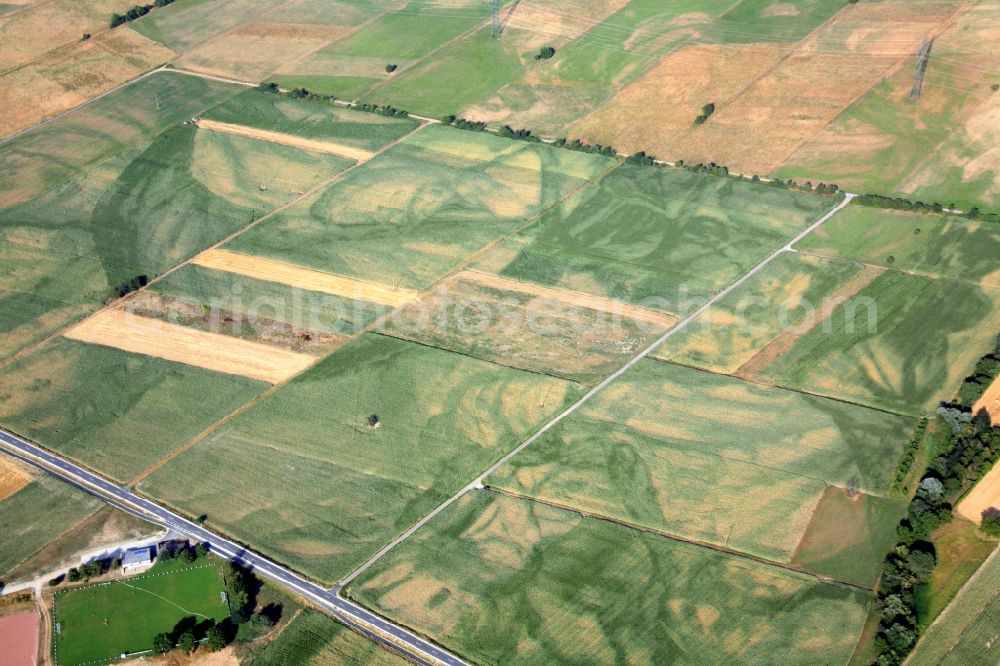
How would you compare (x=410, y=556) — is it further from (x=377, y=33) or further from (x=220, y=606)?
(x=377, y=33)

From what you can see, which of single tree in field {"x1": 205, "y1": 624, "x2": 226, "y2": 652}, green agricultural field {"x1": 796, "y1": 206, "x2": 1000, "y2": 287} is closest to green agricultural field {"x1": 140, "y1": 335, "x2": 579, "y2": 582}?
single tree in field {"x1": 205, "y1": 624, "x2": 226, "y2": 652}

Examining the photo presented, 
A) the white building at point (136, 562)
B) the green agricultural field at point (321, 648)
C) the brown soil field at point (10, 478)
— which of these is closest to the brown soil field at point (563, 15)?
the brown soil field at point (10, 478)

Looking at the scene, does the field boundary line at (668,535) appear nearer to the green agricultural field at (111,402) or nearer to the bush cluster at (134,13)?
the green agricultural field at (111,402)

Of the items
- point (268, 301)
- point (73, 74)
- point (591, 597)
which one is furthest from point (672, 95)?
point (73, 74)

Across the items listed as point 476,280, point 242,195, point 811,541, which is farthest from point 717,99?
point 811,541

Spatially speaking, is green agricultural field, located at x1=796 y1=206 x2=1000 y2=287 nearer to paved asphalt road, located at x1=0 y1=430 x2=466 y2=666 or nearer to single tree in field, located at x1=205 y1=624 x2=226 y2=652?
paved asphalt road, located at x1=0 y1=430 x2=466 y2=666
